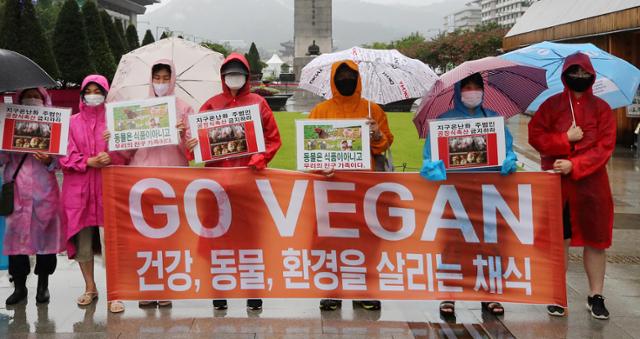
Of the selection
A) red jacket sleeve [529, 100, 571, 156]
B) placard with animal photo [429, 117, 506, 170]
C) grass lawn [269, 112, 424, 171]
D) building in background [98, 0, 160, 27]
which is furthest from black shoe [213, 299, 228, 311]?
building in background [98, 0, 160, 27]

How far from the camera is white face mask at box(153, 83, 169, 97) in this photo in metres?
5.65

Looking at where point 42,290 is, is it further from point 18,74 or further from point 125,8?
point 125,8

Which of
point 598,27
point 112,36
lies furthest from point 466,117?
point 112,36

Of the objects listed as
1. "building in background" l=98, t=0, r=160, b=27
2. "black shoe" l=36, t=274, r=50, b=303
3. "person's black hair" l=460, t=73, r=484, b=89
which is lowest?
"black shoe" l=36, t=274, r=50, b=303

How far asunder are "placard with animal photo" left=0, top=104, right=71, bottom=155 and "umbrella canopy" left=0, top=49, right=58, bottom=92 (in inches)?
8.5

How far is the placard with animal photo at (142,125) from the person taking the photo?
5.45 m

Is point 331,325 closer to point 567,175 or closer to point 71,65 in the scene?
point 567,175

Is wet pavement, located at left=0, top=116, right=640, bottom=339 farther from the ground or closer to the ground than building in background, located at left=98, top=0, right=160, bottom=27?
closer to the ground

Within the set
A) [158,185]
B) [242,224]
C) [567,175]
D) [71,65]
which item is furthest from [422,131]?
[71,65]

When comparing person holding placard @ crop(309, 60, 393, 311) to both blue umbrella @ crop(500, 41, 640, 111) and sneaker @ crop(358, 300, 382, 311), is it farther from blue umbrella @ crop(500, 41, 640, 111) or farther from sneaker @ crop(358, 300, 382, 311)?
blue umbrella @ crop(500, 41, 640, 111)

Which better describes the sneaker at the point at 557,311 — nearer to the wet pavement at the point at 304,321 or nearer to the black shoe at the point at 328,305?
the wet pavement at the point at 304,321

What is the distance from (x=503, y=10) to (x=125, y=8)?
92798 millimetres

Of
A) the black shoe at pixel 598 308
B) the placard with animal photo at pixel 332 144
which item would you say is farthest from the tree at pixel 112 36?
the black shoe at pixel 598 308

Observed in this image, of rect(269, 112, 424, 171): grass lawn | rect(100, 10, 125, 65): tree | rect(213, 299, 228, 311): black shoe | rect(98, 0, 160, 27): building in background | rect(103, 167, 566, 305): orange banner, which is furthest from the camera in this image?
rect(98, 0, 160, 27): building in background
